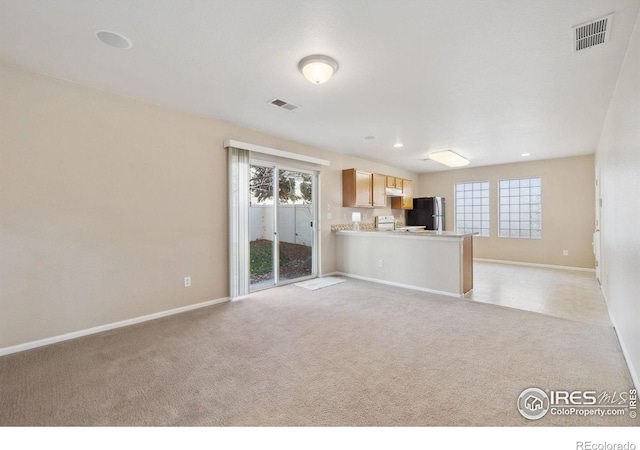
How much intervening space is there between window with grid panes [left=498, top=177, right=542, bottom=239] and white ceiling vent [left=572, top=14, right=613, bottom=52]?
5.29 meters

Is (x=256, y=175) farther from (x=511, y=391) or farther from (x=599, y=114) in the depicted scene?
(x=599, y=114)

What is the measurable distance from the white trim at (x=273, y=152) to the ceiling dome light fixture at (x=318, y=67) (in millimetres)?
1809

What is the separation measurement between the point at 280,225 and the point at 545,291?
171 inches

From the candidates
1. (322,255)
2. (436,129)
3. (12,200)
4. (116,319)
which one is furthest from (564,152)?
(12,200)

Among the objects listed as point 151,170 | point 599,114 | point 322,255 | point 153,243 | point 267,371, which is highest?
point 599,114

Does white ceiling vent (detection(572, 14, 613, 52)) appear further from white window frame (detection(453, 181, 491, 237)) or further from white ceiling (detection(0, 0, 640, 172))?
white window frame (detection(453, 181, 491, 237))

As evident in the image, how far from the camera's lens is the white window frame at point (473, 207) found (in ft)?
24.1

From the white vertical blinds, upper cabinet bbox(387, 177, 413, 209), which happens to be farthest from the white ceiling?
upper cabinet bbox(387, 177, 413, 209)

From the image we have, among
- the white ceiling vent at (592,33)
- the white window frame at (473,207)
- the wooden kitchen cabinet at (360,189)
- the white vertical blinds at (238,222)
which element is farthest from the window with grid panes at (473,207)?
the white vertical blinds at (238,222)

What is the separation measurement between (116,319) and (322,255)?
135 inches

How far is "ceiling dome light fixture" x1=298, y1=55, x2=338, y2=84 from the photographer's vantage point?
2.37 m

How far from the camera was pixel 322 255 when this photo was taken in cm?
562

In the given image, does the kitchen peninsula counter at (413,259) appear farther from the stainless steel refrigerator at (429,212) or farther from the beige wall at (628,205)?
the stainless steel refrigerator at (429,212)

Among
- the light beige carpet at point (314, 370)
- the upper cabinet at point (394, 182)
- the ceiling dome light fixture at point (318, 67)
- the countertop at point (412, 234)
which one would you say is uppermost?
the ceiling dome light fixture at point (318, 67)
